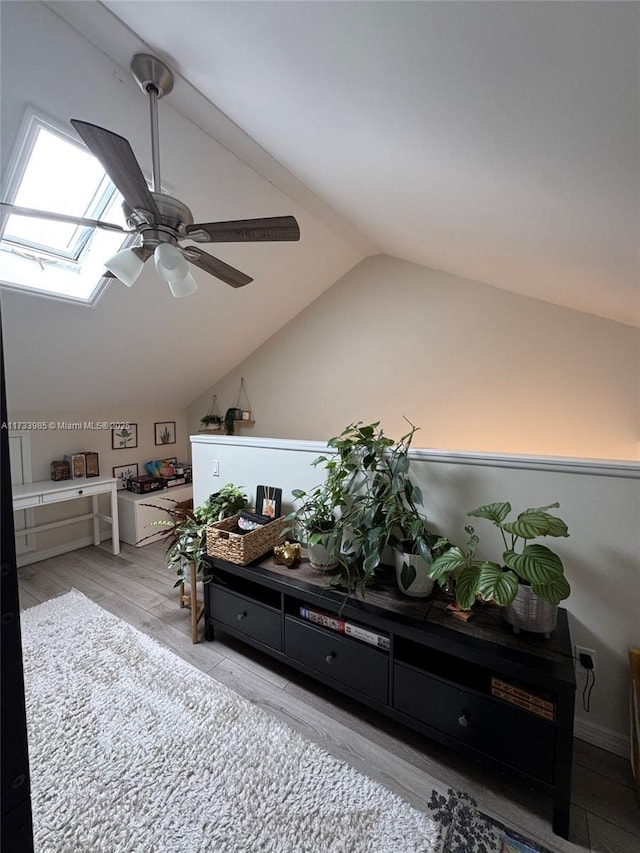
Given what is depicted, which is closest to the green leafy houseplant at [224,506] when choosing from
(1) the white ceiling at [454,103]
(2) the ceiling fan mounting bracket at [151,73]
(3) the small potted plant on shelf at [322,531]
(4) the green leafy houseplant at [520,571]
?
(3) the small potted plant on shelf at [322,531]

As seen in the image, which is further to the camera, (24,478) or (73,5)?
(24,478)

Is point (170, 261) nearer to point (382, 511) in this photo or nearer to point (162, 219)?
point (162, 219)

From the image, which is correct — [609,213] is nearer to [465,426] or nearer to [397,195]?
[397,195]

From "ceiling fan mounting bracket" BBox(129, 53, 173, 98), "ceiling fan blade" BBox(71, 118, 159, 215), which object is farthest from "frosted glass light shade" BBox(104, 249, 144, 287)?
"ceiling fan mounting bracket" BBox(129, 53, 173, 98)

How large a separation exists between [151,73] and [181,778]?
279 centimetres

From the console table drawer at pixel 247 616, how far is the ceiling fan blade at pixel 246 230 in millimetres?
1763

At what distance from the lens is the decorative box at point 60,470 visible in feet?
10.8

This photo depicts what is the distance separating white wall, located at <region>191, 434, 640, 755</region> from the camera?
4.42 feet

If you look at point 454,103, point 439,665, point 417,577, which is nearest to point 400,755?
point 439,665

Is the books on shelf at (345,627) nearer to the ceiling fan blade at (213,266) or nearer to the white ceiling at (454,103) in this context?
the ceiling fan blade at (213,266)

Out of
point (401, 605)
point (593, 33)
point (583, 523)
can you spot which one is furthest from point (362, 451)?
point (593, 33)

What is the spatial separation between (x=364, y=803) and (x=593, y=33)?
2208 mm

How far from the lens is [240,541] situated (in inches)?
71.4

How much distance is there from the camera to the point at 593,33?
62 centimetres
